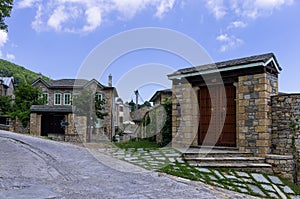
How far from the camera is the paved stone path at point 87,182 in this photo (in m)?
3.81

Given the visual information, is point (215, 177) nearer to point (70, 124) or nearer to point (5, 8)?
point (5, 8)

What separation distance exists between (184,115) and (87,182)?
5.34 metres

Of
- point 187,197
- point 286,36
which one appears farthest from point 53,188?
point 286,36

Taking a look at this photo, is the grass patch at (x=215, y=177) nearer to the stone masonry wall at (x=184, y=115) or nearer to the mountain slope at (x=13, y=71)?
the stone masonry wall at (x=184, y=115)

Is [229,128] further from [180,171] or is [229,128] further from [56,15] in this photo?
[56,15]

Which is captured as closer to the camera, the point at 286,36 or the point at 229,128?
the point at 229,128

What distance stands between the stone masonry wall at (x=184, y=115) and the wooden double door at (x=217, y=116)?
0.20m

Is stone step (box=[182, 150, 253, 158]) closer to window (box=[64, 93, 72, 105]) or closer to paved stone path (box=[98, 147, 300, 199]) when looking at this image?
paved stone path (box=[98, 147, 300, 199])

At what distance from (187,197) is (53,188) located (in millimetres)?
1924

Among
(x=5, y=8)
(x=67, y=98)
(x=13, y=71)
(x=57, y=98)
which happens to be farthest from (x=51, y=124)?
(x=13, y=71)

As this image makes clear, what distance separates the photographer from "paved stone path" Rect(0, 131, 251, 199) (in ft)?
12.5

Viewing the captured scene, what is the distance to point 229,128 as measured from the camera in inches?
335

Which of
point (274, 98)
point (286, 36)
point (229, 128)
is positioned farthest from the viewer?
point (286, 36)

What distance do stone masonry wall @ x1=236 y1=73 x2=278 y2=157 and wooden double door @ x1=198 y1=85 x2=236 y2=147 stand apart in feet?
1.50
